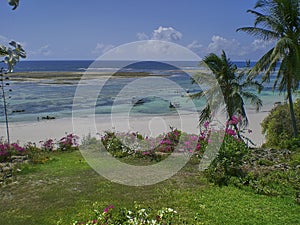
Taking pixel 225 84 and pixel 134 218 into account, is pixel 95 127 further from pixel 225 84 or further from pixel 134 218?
pixel 134 218

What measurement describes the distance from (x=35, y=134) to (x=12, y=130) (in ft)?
8.05

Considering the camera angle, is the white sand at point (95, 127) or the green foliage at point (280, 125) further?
the white sand at point (95, 127)

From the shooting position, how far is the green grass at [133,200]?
513 centimetres

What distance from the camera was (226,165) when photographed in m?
7.11

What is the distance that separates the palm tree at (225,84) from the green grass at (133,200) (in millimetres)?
5960

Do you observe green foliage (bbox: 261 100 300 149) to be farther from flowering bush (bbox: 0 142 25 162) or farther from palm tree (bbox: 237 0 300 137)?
flowering bush (bbox: 0 142 25 162)

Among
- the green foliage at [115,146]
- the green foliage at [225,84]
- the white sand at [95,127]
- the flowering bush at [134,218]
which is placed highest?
the green foliage at [225,84]

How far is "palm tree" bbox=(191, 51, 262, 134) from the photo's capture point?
42.4 feet

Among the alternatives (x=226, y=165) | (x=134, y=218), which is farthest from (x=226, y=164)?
(x=134, y=218)

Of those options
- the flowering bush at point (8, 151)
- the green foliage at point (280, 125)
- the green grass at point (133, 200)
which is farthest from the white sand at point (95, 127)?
the green grass at point (133, 200)

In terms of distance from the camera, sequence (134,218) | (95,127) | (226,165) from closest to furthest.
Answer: (134,218) < (226,165) < (95,127)

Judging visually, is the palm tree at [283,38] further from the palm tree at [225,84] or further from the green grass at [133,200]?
the green grass at [133,200]

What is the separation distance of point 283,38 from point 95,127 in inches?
471

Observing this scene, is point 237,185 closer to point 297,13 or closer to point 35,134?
point 297,13
